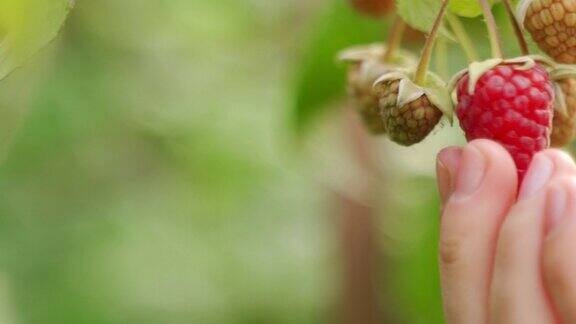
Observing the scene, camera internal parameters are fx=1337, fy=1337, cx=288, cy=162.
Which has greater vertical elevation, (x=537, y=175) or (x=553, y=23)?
(x=553, y=23)

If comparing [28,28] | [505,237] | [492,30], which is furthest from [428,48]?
[28,28]

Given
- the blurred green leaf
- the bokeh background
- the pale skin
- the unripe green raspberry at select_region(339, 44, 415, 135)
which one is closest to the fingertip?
the pale skin

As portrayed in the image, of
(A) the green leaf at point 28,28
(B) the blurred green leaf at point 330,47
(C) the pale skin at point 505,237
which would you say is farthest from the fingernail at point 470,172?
(B) the blurred green leaf at point 330,47

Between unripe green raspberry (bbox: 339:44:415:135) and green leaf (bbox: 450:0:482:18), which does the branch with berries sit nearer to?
green leaf (bbox: 450:0:482:18)

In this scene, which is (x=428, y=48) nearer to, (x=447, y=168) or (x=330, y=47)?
(x=447, y=168)

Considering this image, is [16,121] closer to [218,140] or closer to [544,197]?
[544,197]

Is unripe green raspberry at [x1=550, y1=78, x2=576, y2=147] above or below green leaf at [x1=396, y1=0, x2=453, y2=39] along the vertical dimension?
below
